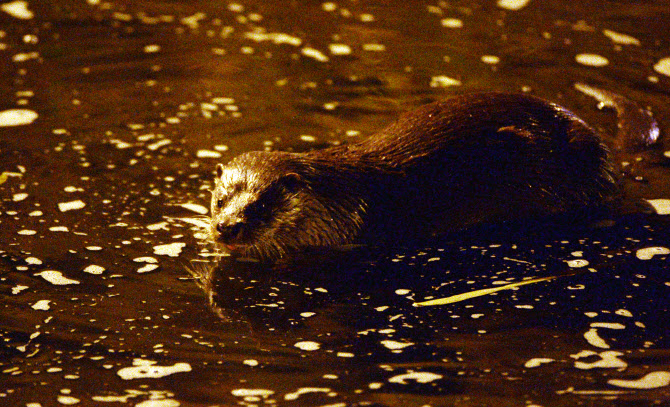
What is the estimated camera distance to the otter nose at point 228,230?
3.80 metres

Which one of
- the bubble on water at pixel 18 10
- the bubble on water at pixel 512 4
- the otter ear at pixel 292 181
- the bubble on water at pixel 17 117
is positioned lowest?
the otter ear at pixel 292 181

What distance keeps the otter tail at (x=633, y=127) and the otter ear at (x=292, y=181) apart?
2.07 metres

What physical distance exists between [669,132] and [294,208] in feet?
8.51

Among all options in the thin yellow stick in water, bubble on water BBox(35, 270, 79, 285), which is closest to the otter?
the thin yellow stick in water

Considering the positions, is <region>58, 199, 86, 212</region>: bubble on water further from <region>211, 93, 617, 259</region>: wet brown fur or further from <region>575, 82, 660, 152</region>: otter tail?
<region>575, 82, 660, 152</region>: otter tail

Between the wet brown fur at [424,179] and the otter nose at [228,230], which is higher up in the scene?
the wet brown fur at [424,179]

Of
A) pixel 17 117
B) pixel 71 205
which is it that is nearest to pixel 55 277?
pixel 71 205

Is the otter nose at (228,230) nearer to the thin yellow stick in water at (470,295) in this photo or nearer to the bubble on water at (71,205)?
the thin yellow stick in water at (470,295)

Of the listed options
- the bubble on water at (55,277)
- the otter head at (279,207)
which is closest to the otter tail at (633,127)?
the otter head at (279,207)

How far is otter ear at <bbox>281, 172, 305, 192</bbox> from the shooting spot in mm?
3989

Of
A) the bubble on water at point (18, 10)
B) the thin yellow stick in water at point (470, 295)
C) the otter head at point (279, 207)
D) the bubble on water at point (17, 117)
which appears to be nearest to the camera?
the thin yellow stick in water at point (470, 295)

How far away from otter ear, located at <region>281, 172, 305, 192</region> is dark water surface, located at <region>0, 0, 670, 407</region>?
344 mm

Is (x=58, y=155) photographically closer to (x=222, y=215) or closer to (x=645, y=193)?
(x=222, y=215)

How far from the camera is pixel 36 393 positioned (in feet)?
9.96
